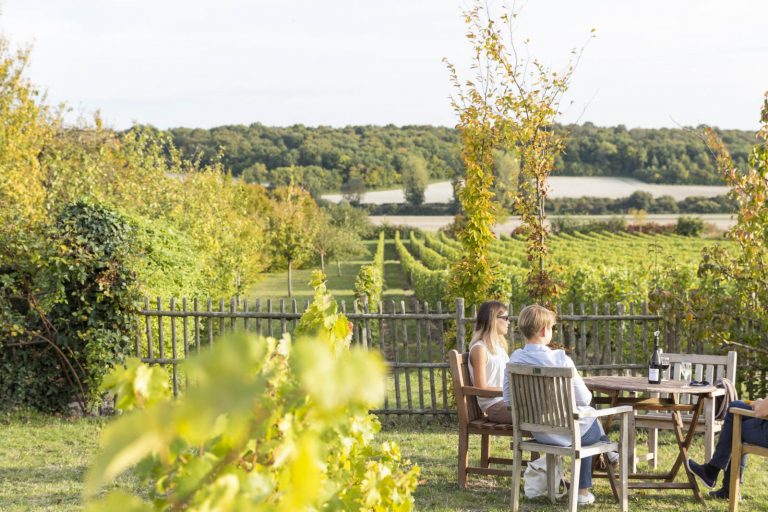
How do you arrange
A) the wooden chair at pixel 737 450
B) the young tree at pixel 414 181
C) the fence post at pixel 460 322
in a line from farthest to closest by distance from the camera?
the young tree at pixel 414 181
the fence post at pixel 460 322
the wooden chair at pixel 737 450

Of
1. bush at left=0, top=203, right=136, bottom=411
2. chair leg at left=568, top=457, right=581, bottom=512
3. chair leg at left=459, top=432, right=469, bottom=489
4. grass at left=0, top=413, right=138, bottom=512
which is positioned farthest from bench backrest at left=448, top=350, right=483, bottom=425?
bush at left=0, top=203, right=136, bottom=411

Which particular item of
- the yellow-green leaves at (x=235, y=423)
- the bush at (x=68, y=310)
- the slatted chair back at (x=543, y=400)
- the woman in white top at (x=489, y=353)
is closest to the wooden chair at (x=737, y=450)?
the slatted chair back at (x=543, y=400)

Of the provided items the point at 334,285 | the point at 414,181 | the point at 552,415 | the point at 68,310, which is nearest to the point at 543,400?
the point at 552,415

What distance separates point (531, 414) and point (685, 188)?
90.7 meters

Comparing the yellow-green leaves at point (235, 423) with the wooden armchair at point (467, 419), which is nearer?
the yellow-green leaves at point (235, 423)

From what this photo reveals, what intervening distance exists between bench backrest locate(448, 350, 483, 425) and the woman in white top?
2.0 inches

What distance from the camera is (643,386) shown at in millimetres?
5730

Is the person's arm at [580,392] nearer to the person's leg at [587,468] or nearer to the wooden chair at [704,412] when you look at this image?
the person's leg at [587,468]

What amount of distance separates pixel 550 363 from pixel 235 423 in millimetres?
4762

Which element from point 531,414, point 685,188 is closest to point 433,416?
point 531,414

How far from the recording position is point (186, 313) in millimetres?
8531

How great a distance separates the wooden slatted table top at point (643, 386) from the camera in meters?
5.56

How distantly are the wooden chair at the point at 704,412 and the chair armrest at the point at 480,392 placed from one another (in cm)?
112

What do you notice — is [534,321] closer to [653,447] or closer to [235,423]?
[653,447]
